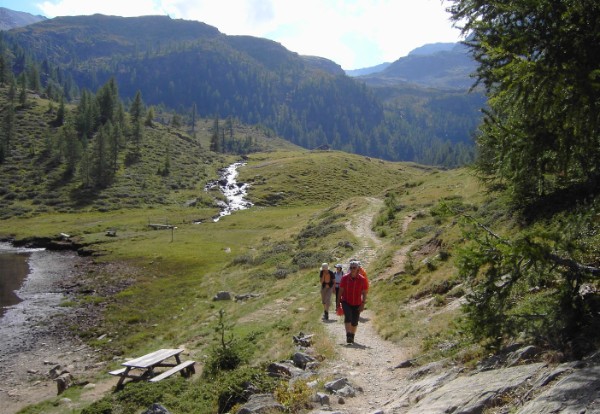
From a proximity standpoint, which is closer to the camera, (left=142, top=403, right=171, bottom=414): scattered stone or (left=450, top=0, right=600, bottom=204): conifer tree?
(left=450, top=0, right=600, bottom=204): conifer tree

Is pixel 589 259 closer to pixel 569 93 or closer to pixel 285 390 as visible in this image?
pixel 569 93

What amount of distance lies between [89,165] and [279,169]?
2429 inches

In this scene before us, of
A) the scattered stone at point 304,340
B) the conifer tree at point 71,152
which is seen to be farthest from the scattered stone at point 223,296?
the conifer tree at point 71,152

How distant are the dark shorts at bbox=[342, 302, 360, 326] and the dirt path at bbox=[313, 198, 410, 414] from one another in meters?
0.84

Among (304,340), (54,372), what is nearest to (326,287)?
(304,340)

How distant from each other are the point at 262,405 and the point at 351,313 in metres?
5.86

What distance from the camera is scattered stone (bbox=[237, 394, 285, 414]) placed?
32.5ft

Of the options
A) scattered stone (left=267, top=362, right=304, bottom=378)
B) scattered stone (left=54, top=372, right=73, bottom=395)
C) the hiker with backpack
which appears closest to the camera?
scattered stone (left=267, top=362, right=304, bottom=378)

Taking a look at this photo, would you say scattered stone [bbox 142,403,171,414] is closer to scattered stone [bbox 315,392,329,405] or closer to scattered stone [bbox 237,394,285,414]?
scattered stone [bbox 237,394,285,414]

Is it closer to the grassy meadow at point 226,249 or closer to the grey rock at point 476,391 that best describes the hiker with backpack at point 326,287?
the grassy meadow at point 226,249

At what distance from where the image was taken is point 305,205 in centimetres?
12056

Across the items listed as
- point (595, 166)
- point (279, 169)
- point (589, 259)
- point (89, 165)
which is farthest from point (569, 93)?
point (279, 169)

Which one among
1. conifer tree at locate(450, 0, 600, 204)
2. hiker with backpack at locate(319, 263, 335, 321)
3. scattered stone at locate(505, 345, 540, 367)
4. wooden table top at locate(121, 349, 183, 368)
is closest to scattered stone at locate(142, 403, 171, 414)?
wooden table top at locate(121, 349, 183, 368)

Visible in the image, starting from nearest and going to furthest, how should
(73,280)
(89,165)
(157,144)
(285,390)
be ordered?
(285,390)
(73,280)
(89,165)
(157,144)
